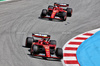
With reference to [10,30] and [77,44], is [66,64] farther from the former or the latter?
[10,30]

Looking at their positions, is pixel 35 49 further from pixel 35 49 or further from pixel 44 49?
pixel 44 49

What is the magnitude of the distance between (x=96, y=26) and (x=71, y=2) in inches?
275

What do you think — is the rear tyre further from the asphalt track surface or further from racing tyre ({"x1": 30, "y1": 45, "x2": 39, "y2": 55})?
the asphalt track surface

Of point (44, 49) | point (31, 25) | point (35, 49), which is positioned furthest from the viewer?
point (31, 25)

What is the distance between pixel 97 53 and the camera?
1265 cm

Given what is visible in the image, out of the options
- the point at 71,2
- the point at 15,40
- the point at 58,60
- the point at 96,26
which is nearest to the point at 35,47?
the point at 58,60

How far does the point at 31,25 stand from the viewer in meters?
16.8

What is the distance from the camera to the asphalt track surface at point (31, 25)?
11445 mm

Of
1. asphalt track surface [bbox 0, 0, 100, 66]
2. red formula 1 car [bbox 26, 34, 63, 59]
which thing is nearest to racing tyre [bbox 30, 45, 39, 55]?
red formula 1 car [bbox 26, 34, 63, 59]

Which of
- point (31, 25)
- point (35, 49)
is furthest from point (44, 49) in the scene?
point (31, 25)

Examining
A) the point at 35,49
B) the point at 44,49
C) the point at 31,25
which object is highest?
the point at 31,25

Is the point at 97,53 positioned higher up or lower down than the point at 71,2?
lower down

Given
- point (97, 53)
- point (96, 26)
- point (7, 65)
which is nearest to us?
point (7, 65)

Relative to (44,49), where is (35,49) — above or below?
above
